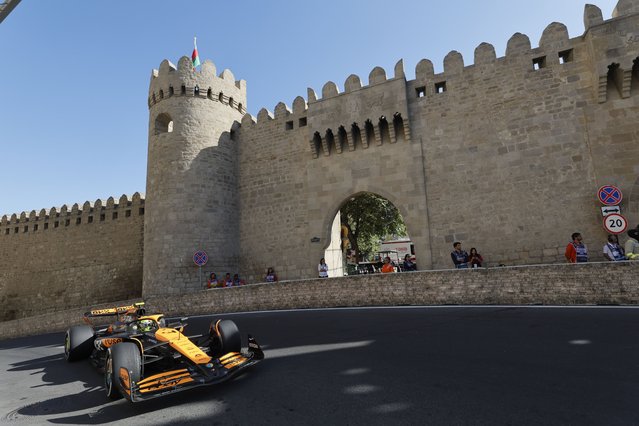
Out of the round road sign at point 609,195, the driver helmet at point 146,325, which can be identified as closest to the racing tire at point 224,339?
the driver helmet at point 146,325

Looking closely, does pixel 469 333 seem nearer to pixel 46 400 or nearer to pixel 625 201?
pixel 46 400

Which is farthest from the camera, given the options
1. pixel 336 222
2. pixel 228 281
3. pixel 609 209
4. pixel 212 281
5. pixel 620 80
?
pixel 336 222

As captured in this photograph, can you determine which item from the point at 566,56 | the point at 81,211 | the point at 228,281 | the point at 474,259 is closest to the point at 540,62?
the point at 566,56

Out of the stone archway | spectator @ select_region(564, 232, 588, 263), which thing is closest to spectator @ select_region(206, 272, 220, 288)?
the stone archway

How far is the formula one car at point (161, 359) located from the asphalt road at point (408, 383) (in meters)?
0.18

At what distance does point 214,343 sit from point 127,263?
17.0 metres

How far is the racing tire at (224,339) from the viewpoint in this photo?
432 centimetres

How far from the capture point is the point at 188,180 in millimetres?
15445

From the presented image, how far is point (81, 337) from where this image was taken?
18.8 ft

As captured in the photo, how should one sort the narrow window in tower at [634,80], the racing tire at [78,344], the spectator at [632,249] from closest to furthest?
the racing tire at [78,344] → the spectator at [632,249] → the narrow window in tower at [634,80]

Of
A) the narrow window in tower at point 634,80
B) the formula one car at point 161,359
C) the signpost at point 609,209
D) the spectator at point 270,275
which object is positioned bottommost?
the formula one car at point 161,359

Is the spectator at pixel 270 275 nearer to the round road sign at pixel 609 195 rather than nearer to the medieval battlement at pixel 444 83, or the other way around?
the medieval battlement at pixel 444 83

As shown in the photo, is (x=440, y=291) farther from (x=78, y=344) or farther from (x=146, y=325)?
(x=78, y=344)

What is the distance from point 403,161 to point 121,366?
1187cm
